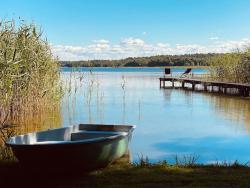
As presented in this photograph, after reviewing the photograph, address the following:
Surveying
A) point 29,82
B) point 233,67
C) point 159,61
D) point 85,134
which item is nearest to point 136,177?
point 85,134

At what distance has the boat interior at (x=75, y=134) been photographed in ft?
22.5

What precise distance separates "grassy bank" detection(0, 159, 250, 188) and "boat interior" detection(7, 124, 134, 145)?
50cm

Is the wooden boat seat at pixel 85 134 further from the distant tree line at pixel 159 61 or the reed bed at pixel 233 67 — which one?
the distant tree line at pixel 159 61

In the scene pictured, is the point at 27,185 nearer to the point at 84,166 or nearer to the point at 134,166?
the point at 84,166

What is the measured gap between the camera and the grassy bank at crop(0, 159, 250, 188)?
570 cm

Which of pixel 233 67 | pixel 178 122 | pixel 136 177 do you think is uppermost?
pixel 233 67

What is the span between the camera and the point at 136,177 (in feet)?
19.7

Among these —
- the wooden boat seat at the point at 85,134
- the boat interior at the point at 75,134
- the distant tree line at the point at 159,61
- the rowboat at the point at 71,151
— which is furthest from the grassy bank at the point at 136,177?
the distant tree line at the point at 159,61

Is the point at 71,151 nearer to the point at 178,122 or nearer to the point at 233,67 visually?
the point at 178,122

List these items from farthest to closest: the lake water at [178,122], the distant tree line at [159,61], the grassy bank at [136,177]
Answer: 1. the distant tree line at [159,61]
2. the lake water at [178,122]
3. the grassy bank at [136,177]

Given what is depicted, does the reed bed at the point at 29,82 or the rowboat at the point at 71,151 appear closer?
the rowboat at the point at 71,151

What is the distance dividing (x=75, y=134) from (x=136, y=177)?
6.63 feet

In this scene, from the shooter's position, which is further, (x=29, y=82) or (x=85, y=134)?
(x=29, y=82)

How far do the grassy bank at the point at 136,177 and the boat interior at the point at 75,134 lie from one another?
0.50 metres
